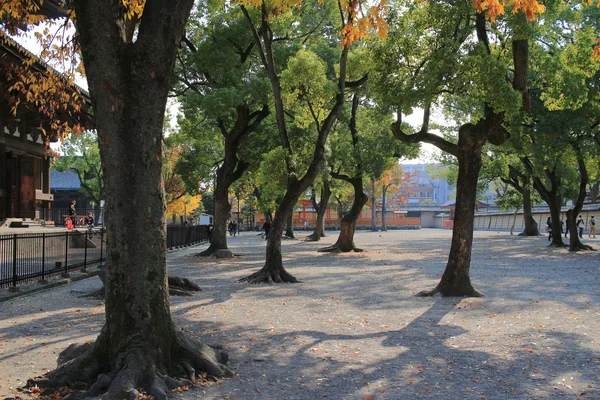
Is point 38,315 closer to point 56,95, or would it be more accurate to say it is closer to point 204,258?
point 56,95

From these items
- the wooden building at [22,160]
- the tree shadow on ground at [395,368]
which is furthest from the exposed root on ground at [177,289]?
the wooden building at [22,160]

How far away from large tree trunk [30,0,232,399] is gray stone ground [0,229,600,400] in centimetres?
68

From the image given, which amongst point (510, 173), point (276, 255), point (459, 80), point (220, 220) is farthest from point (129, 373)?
point (510, 173)

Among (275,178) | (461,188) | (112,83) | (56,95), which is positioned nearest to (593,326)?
(461,188)

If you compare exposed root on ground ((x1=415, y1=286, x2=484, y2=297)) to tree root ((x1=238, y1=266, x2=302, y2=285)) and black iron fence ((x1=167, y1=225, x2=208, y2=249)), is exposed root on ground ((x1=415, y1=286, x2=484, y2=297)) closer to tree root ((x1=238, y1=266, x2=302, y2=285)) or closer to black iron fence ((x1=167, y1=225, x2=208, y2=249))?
tree root ((x1=238, y1=266, x2=302, y2=285))

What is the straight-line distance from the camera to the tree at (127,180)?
16.9 feet

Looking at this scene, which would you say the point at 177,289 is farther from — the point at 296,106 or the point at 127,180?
the point at 127,180

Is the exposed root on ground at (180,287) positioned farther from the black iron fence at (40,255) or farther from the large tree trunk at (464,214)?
the large tree trunk at (464,214)

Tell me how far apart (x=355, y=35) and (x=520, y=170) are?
3419 centimetres

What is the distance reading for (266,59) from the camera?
52.9ft

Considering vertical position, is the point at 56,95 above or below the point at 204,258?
above

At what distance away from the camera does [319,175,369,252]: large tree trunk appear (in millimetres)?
24969

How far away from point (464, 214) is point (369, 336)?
4.50 m

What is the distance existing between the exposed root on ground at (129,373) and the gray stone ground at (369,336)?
0.79ft
